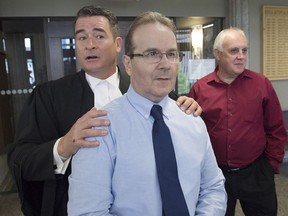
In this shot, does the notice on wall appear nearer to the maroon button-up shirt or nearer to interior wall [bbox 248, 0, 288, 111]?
interior wall [bbox 248, 0, 288, 111]

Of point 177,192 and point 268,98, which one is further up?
point 268,98

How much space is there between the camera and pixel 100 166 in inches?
36.0

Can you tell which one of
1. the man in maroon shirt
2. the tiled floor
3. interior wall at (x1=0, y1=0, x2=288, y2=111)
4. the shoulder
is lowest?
the tiled floor

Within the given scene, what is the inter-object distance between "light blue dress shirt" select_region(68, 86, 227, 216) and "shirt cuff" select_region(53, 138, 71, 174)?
0.36 ft

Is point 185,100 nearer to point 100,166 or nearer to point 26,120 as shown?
point 100,166

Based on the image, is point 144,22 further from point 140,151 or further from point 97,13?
point 140,151

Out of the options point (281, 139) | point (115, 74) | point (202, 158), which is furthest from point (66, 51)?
A: point (202, 158)

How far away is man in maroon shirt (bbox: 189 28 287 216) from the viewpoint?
1.93m

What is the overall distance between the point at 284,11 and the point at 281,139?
7.60 ft

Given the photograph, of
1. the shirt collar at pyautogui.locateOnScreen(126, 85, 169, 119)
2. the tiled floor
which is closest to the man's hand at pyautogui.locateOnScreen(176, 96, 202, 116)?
the shirt collar at pyautogui.locateOnScreen(126, 85, 169, 119)

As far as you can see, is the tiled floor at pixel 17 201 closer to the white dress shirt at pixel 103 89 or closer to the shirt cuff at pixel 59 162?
the white dress shirt at pixel 103 89

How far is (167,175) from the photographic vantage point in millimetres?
968

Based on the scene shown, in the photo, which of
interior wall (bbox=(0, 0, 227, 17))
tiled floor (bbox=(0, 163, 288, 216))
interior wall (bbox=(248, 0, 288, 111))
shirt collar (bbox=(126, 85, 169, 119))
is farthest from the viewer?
interior wall (bbox=(248, 0, 288, 111))

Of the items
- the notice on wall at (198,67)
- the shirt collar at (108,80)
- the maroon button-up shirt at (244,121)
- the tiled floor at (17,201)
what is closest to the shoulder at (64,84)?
the shirt collar at (108,80)
